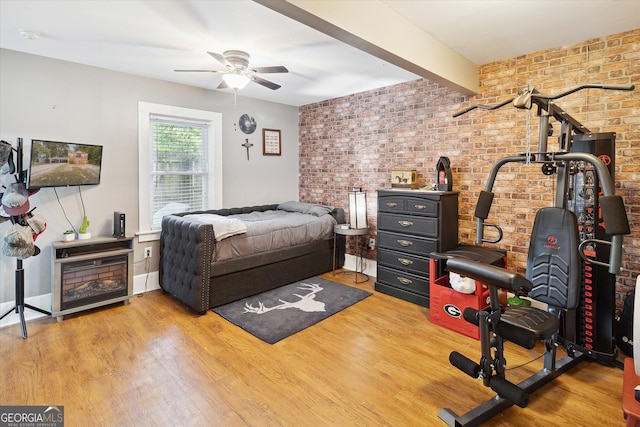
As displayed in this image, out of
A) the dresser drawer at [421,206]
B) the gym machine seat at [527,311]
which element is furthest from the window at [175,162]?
the gym machine seat at [527,311]

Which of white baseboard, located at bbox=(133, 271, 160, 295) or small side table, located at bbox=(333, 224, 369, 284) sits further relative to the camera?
small side table, located at bbox=(333, 224, 369, 284)

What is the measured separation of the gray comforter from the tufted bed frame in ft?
0.23

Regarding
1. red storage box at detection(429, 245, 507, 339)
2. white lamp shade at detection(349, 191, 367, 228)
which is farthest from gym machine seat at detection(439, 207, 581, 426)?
white lamp shade at detection(349, 191, 367, 228)

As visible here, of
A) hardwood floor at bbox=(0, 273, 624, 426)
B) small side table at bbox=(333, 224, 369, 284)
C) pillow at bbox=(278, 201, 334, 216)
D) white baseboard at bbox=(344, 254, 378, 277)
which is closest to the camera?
hardwood floor at bbox=(0, 273, 624, 426)

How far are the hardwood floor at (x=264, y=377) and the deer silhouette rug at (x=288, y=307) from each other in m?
0.12

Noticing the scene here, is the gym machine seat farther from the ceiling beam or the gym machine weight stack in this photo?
the ceiling beam

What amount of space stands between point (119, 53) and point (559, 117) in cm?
366

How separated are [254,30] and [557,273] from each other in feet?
9.01

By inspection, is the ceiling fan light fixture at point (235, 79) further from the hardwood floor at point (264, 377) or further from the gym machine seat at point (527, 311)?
the gym machine seat at point (527, 311)

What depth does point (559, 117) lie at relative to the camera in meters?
2.17

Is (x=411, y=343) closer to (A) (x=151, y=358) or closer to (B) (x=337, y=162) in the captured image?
(A) (x=151, y=358)

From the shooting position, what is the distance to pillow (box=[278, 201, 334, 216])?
4.71 m

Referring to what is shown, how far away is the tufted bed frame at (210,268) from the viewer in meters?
3.26

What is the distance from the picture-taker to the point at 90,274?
131 inches
